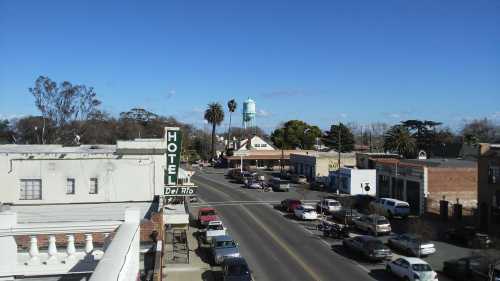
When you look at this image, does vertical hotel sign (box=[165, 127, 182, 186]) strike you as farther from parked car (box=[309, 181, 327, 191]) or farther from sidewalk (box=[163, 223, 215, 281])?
parked car (box=[309, 181, 327, 191])

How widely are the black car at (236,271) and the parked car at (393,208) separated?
24.9m

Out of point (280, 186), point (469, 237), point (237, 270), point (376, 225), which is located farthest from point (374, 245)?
point (280, 186)

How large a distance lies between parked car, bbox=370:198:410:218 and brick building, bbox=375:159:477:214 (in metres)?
3.21

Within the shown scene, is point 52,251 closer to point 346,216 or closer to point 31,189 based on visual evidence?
point 31,189

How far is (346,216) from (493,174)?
12.8 m

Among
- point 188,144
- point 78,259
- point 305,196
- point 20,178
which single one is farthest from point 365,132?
point 78,259

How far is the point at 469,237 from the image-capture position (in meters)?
38.2

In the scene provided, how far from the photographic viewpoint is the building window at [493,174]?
42375mm

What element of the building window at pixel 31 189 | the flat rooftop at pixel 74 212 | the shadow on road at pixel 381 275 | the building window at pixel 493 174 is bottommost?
the shadow on road at pixel 381 275

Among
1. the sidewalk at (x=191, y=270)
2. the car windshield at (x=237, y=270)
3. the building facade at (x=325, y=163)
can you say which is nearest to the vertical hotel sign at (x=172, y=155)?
the sidewalk at (x=191, y=270)

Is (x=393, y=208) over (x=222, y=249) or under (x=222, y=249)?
over

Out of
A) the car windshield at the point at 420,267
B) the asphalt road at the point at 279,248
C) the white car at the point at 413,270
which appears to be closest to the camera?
the white car at the point at 413,270

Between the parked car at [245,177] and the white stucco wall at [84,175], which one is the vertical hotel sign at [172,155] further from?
the parked car at [245,177]

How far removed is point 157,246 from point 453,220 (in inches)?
1398
